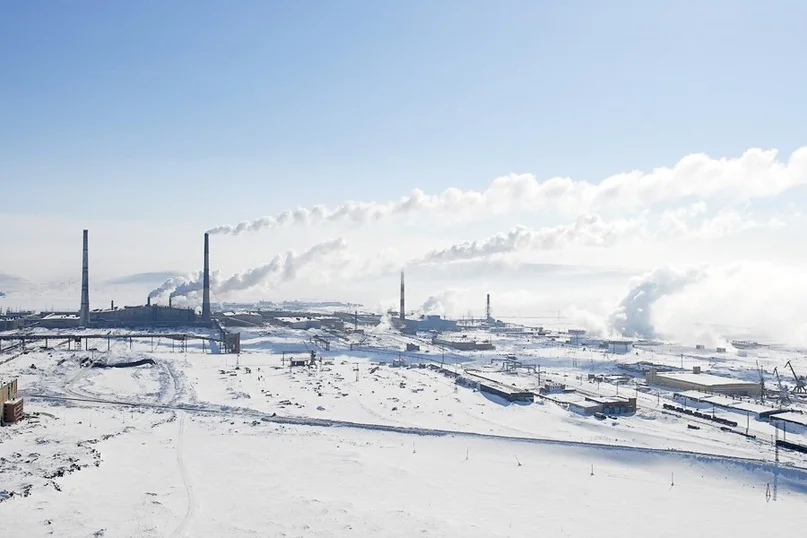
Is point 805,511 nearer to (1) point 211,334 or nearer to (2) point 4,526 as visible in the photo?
(2) point 4,526

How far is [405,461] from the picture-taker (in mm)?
30016

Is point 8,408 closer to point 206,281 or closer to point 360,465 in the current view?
point 360,465

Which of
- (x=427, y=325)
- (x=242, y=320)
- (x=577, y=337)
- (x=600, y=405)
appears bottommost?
(x=577, y=337)

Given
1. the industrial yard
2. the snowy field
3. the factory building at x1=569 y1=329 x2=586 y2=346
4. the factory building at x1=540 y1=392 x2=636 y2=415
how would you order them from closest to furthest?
the snowy field
the industrial yard
the factory building at x1=540 y1=392 x2=636 y2=415
the factory building at x1=569 y1=329 x2=586 y2=346

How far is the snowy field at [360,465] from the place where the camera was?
21125 mm

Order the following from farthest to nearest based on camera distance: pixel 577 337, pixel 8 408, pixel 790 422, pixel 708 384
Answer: pixel 577 337 → pixel 708 384 → pixel 790 422 → pixel 8 408

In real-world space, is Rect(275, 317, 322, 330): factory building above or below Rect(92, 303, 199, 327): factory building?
below

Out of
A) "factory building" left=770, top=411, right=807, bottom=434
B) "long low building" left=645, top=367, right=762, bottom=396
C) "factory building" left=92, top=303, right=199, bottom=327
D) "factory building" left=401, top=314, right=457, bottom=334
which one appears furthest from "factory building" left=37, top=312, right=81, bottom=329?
"factory building" left=770, top=411, right=807, bottom=434

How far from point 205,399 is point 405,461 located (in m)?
20.9

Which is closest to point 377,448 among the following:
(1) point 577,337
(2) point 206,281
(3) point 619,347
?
(3) point 619,347

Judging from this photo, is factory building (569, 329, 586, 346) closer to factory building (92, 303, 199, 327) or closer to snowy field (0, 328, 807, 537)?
snowy field (0, 328, 807, 537)

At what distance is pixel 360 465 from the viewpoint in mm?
28516

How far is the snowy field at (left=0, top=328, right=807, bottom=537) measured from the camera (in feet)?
69.3

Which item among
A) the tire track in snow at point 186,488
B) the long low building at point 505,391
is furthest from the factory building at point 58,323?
the tire track in snow at point 186,488
